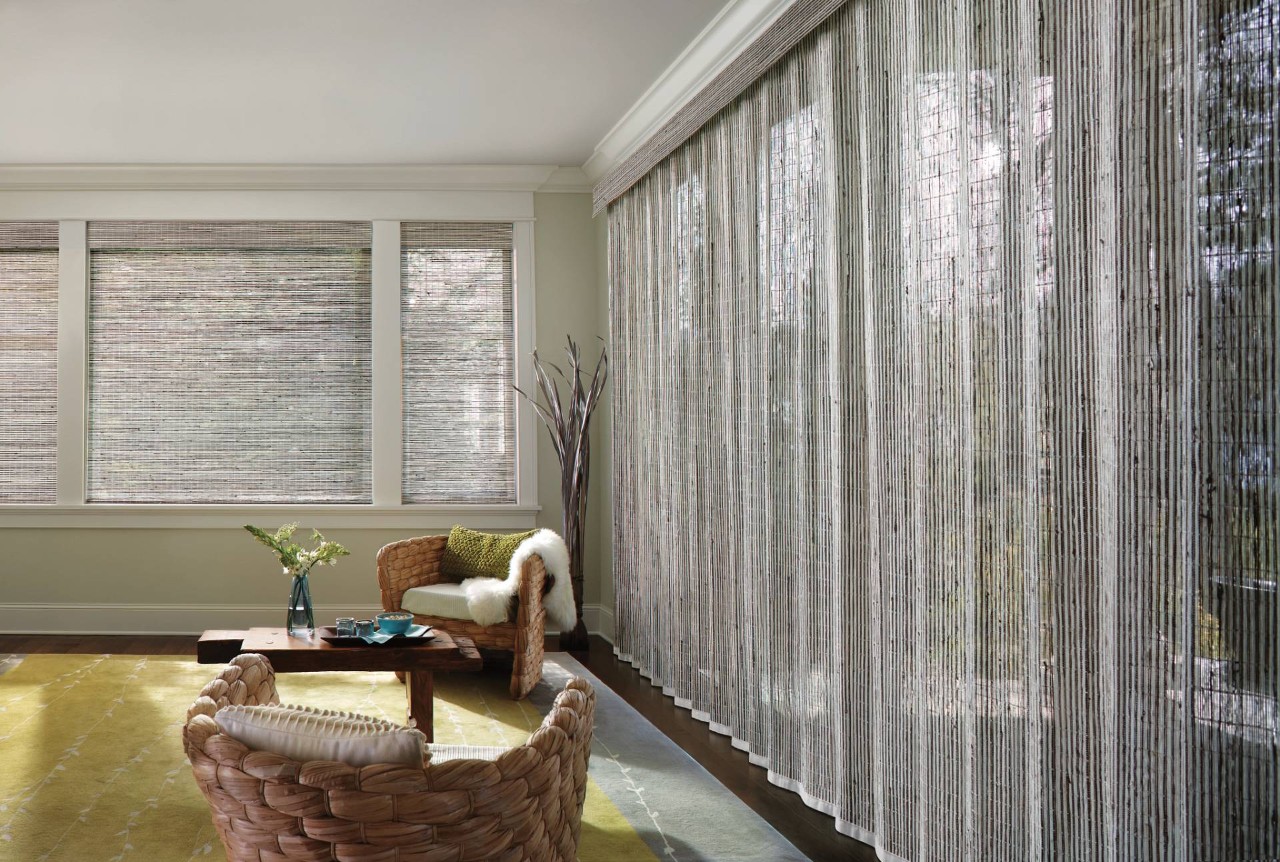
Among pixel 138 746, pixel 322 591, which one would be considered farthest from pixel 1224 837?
pixel 322 591

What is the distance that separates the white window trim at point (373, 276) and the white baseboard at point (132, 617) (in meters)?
0.51

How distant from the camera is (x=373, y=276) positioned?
600 centimetres

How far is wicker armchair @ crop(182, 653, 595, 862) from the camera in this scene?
4.55 ft

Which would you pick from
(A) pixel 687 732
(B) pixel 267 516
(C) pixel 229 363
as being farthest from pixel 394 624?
(C) pixel 229 363

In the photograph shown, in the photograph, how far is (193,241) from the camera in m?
6.01

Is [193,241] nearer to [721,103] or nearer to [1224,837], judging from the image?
[721,103]

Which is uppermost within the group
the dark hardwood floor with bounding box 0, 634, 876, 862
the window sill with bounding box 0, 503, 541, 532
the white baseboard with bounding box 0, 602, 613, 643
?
the window sill with bounding box 0, 503, 541, 532

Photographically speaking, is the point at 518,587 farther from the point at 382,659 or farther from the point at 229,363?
the point at 229,363

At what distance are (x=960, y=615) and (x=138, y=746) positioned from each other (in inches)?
123

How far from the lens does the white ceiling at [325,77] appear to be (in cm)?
369

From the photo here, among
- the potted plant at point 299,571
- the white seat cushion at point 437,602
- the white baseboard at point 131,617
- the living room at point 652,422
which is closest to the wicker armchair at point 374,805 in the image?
the living room at point 652,422

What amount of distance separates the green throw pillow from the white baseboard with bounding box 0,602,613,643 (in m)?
1.09

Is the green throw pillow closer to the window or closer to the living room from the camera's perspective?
the living room

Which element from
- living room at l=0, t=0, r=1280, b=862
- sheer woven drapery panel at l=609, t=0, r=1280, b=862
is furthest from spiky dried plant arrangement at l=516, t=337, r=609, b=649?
sheer woven drapery panel at l=609, t=0, r=1280, b=862
